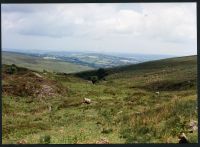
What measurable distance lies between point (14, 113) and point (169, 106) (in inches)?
446

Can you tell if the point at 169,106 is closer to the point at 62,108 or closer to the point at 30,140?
the point at 30,140

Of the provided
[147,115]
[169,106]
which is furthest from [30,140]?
[169,106]

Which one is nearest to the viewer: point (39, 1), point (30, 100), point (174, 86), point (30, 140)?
point (39, 1)

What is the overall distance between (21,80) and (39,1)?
1307 inches

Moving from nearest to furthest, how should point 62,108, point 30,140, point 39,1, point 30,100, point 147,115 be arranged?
point 39,1, point 30,140, point 147,115, point 62,108, point 30,100

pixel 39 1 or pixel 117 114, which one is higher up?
pixel 39 1

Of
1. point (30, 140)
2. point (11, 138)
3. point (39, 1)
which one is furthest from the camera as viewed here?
point (11, 138)

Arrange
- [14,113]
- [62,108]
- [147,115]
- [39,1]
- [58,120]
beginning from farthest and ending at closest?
1. [62,108]
2. [14,113]
3. [58,120]
4. [147,115]
5. [39,1]

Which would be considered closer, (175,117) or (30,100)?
(175,117)

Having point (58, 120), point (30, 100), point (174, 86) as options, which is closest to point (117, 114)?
point (58, 120)

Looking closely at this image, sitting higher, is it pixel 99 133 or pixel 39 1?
pixel 39 1

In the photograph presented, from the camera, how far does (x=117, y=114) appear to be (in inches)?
960

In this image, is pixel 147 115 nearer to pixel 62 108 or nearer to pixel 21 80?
pixel 62 108

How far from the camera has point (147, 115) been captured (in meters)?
20.1
